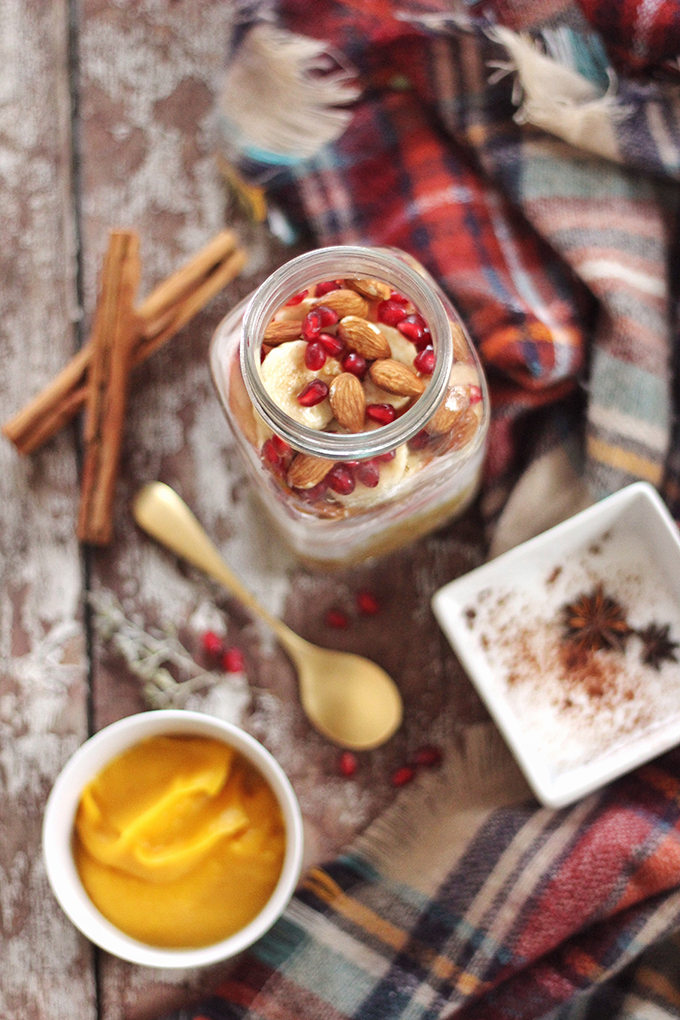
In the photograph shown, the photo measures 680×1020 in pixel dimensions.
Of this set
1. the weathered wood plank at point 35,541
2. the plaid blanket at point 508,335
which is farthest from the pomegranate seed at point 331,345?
the weathered wood plank at point 35,541

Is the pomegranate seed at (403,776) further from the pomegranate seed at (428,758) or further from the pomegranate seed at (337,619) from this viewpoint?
the pomegranate seed at (337,619)

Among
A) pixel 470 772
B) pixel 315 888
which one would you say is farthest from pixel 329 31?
pixel 315 888

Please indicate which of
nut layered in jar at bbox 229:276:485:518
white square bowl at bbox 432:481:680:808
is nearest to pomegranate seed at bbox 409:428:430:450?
nut layered in jar at bbox 229:276:485:518

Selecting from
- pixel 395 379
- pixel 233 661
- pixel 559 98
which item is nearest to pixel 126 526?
pixel 233 661

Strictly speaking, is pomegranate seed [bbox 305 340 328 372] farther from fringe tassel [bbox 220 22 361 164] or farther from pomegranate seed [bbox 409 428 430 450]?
fringe tassel [bbox 220 22 361 164]

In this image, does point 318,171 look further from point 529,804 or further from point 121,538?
point 529,804

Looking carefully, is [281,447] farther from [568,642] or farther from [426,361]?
[568,642]
